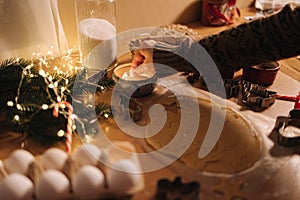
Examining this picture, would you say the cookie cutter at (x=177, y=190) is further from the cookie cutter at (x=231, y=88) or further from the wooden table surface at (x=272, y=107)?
the cookie cutter at (x=231, y=88)

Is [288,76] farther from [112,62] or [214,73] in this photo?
[112,62]

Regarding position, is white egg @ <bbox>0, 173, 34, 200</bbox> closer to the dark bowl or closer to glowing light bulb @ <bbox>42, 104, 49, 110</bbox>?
glowing light bulb @ <bbox>42, 104, 49, 110</bbox>

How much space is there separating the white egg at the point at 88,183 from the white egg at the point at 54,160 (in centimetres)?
4

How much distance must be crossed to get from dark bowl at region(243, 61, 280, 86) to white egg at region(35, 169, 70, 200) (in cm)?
53

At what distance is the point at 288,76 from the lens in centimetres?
96

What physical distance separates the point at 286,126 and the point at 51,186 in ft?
1.44

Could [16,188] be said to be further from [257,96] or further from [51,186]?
[257,96]

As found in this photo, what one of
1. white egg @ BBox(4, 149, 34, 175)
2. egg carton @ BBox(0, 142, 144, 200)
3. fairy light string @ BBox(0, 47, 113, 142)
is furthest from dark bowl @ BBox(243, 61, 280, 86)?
white egg @ BBox(4, 149, 34, 175)

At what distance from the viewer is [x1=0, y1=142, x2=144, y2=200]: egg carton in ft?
1.76

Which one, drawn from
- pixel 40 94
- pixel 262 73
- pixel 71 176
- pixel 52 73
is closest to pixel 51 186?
pixel 71 176

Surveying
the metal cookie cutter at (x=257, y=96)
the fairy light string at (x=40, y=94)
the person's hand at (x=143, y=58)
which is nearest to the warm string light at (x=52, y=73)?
the fairy light string at (x=40, y=94)

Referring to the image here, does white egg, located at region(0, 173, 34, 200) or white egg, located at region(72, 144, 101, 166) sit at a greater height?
white egg, located at region(72, 144, 101, 166)

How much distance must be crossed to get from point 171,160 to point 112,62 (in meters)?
0.40

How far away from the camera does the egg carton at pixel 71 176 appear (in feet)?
1.76
